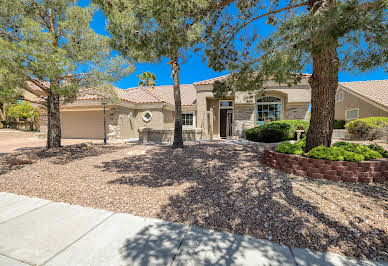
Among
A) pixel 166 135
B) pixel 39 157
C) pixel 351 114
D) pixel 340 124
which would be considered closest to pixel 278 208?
pixel 39 157

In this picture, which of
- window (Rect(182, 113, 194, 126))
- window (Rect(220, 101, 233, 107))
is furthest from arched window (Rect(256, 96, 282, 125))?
window (Rect(182, 113, 194, 126))

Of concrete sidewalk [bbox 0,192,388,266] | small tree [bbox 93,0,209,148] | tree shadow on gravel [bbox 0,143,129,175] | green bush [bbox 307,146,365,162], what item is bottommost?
concrete sidewalk [bbox 0,192,388,266]

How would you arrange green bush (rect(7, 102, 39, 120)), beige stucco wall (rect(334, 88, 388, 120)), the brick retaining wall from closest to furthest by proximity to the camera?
the brick retaining wall
beige stucco wall (rect(334, 88, 388, 120))
green bush (rect(7, 102, 39, 120))

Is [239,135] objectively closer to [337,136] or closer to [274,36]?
[337,136]

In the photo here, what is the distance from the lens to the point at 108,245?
2.09 metres

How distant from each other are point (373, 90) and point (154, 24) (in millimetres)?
18550

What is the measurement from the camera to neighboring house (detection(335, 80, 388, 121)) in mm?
11555

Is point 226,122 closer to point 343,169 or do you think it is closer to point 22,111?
point 343,169

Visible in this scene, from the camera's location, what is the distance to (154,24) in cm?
359

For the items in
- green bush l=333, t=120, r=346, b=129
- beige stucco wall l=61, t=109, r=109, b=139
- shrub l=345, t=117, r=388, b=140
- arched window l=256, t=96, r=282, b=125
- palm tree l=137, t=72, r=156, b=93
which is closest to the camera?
shrub l=345, t=117, r=388, b=140

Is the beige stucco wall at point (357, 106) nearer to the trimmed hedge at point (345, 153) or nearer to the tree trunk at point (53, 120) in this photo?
the trimmed hedge at point (345, 153)

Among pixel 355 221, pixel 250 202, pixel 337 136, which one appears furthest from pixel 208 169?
pixel 337 136

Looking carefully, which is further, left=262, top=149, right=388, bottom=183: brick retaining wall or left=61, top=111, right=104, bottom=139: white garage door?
left=61, top=111, right=104, bottom=139: white garage door

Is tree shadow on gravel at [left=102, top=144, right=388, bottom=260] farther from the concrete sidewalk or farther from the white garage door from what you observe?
the white garage door
